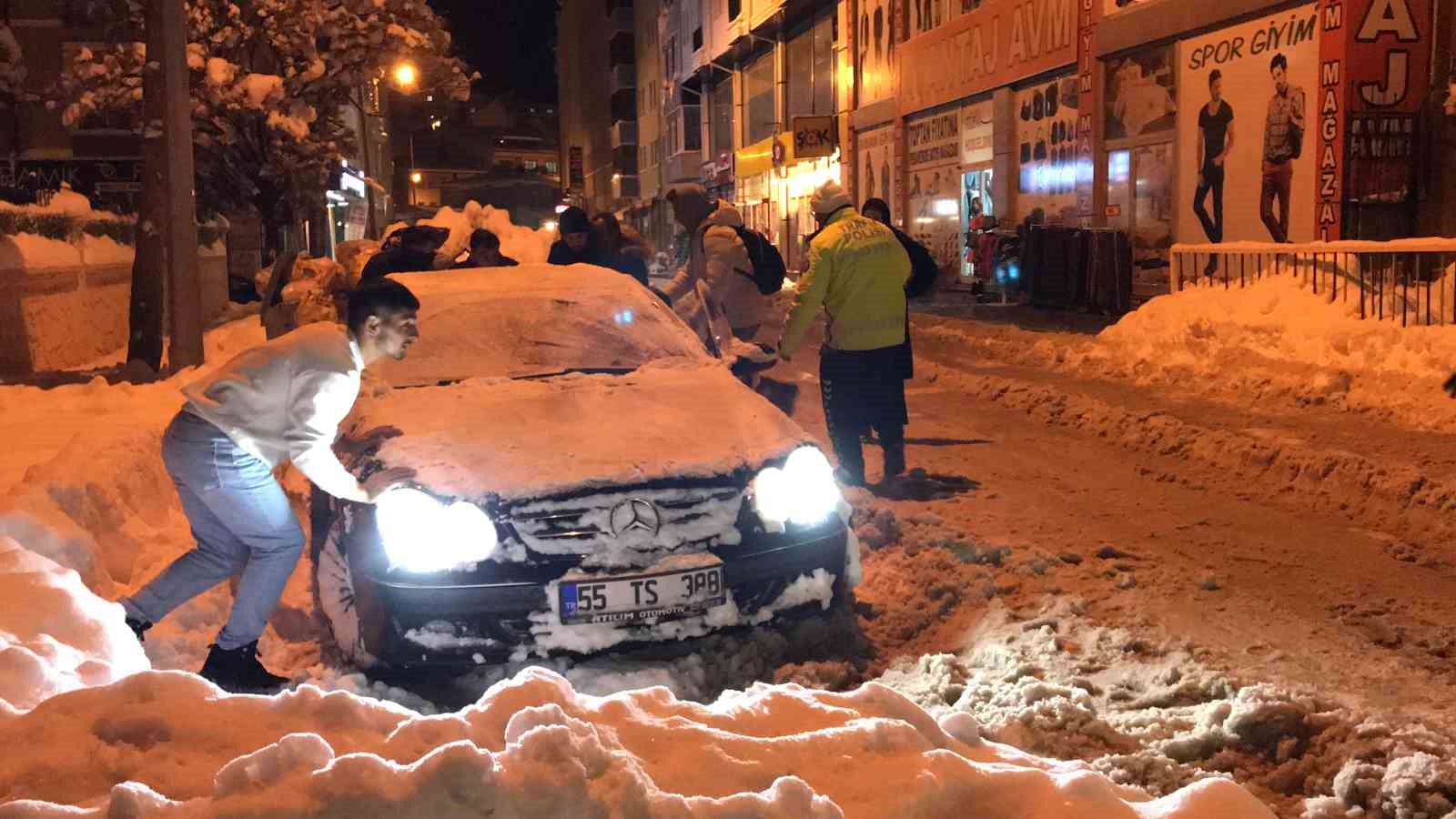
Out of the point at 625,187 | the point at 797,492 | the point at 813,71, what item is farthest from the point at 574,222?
the point at 625,187

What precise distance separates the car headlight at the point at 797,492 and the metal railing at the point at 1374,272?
7.82 metres

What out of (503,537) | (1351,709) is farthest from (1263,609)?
(503,537)

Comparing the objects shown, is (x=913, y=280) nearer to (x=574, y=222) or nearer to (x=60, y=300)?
(x=574, y=222)

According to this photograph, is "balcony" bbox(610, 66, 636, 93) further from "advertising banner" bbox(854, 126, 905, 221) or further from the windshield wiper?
the windshield wiper

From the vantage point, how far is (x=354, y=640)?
458cm

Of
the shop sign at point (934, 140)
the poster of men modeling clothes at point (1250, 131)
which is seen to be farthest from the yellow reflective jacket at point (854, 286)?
the shop sign at point (934, 140)

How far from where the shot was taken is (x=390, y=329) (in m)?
4.48

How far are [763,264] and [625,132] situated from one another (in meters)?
70.8

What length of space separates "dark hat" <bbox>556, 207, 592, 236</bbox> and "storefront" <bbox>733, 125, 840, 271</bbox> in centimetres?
2403

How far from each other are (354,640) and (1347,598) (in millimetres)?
3997

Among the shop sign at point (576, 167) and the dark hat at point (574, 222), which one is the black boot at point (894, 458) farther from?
the shop sign at point (576, 167)

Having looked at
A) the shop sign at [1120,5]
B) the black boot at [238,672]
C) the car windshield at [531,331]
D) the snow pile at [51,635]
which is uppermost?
the shop sign at [1120,5]

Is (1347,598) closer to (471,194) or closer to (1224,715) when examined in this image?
(1224,715)

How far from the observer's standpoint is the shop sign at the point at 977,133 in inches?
990
